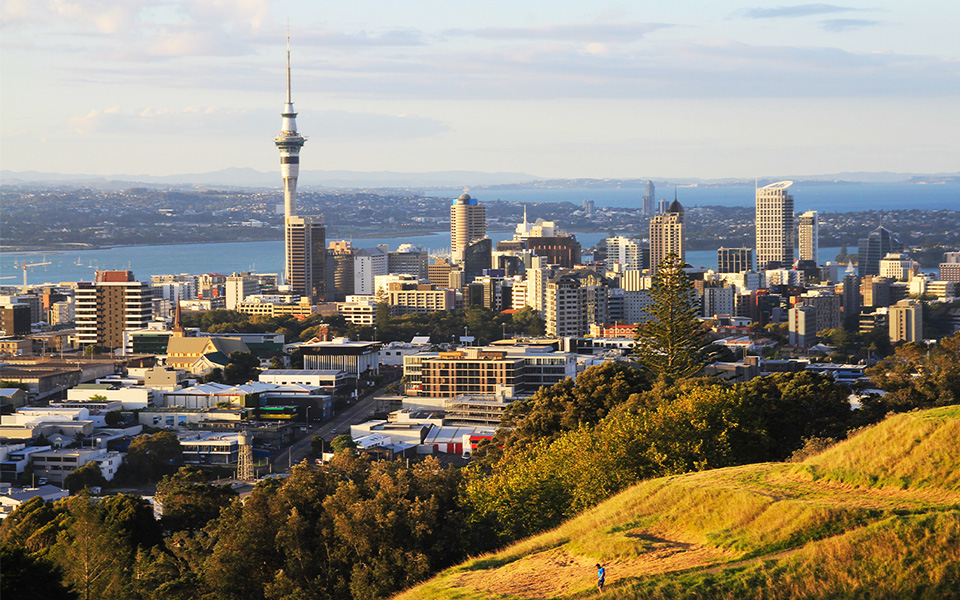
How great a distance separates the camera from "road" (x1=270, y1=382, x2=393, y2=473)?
3388 cm

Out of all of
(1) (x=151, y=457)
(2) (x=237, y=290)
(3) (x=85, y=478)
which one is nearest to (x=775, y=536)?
(3) (x=85, y=478)

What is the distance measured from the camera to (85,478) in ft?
98.8

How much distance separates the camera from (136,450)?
1267 inches

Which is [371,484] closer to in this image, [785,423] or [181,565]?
[181,565]

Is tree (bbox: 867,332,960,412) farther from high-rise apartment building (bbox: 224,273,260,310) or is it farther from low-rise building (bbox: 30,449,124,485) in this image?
high-rise apartment building (bbox: 224,273,260,310)

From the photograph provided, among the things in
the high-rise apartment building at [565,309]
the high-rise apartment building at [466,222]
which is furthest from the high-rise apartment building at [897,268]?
the high-rise apartment building at [466,222]

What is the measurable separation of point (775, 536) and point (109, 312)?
54702mm

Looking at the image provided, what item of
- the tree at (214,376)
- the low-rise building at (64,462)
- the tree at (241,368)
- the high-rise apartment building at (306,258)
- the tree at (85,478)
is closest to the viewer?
the tree at (85,478)

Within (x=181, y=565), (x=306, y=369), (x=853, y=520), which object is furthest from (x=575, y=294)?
(x=853, y=520)

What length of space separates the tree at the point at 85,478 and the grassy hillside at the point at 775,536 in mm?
20668

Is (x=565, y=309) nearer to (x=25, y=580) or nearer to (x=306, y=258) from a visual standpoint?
(x=306, y=258)

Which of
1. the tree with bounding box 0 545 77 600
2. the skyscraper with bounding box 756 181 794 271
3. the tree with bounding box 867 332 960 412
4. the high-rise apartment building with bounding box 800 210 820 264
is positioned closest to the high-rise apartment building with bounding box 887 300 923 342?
the tree with bounding box 867 332 960 412

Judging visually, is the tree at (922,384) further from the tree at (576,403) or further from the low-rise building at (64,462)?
the low-rise building at (64,462)

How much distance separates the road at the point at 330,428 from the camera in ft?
111
